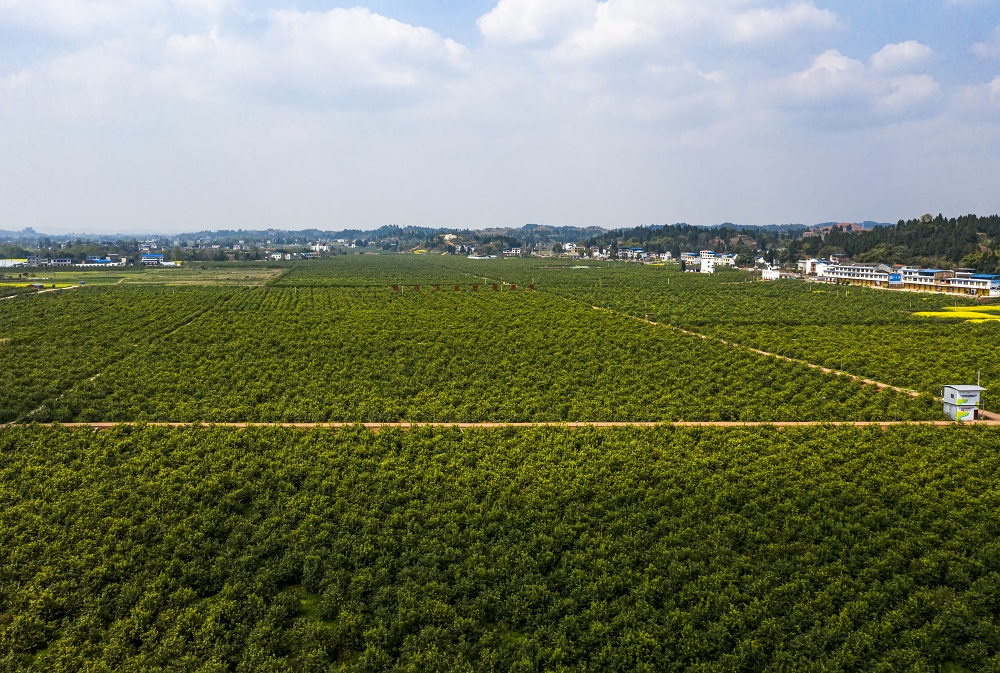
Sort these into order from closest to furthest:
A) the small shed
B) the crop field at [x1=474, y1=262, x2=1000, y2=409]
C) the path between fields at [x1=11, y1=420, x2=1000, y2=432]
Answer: the path between fields at [x1=11, y1=420, x2=1000, y2=432] < the small shed < the crop field at [x1=474, y1=262, x2=1000, y2=409]

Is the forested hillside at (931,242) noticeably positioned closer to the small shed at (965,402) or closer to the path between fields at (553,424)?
the small shed at (965,402)

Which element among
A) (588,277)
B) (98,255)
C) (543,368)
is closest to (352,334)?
(543,368)

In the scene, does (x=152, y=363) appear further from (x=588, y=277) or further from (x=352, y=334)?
(x=588, y=277)

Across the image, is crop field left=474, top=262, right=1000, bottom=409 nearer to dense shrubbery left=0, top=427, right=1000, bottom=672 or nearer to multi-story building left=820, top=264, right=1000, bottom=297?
multi-story building left=820, top=264, right=1000, bottom=297

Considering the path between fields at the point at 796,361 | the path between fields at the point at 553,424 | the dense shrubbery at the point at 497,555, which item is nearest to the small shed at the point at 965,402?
the path between fields at the point at 553,424

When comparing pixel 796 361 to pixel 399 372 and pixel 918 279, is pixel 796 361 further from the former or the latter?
pixel 918 279

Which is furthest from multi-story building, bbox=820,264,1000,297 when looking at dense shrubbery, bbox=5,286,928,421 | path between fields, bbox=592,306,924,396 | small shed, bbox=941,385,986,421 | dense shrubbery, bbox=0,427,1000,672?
dense shrubbery, bbox=0,427,1000,672

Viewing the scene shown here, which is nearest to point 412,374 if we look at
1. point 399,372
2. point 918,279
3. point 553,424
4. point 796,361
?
point 399,372
